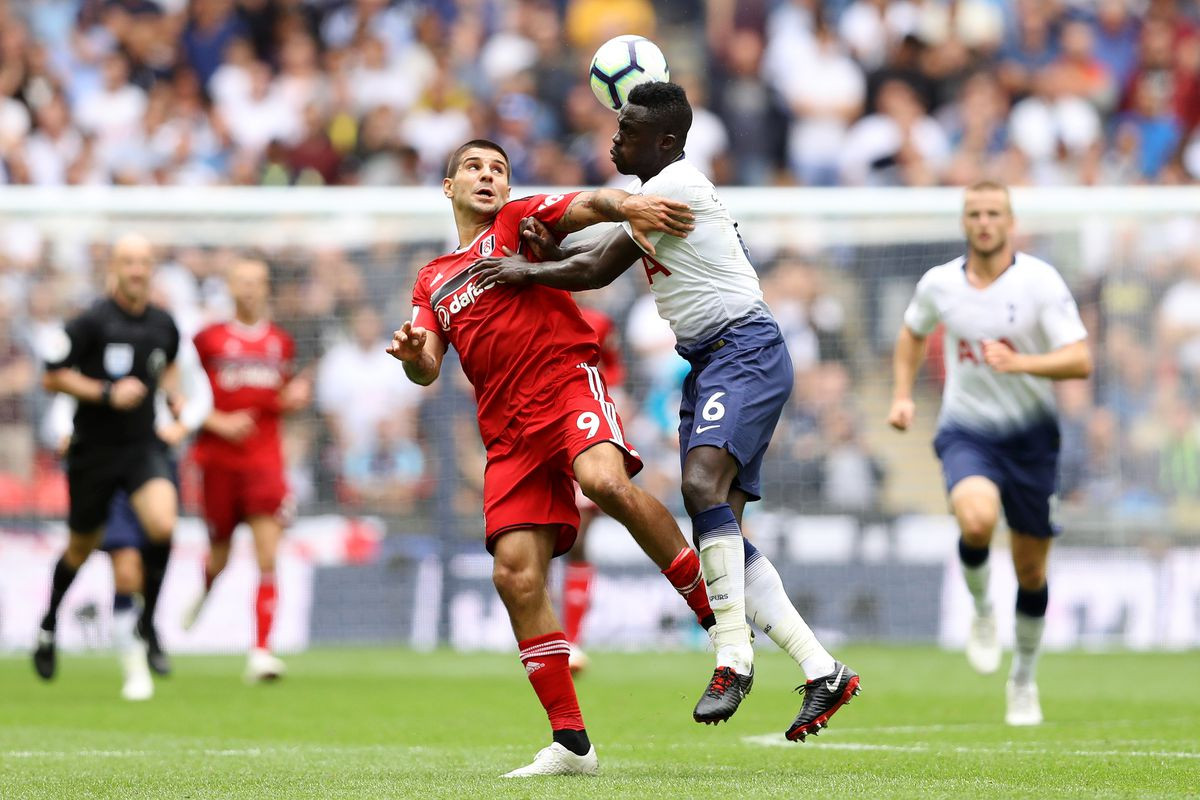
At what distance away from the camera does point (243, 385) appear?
12805 millimetres

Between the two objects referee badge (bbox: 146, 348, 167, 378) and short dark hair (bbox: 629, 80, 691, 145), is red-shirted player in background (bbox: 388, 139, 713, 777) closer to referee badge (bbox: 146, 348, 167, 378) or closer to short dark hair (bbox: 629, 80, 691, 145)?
short dark hair (bbox: 629, 80, 691, 145)

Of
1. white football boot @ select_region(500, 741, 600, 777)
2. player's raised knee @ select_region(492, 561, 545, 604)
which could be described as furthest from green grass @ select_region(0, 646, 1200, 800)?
player's raised knee @ select_region(492, 561, 545, 604)

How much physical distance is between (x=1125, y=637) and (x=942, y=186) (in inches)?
222

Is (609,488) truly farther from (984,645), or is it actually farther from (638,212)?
(984,645)

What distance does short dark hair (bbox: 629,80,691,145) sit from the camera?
23.6 ft

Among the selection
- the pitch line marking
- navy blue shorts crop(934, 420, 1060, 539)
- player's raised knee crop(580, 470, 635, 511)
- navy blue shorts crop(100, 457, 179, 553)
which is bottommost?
the pitch line marking

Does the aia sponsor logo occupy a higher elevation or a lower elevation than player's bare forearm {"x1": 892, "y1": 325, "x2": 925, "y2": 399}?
lower

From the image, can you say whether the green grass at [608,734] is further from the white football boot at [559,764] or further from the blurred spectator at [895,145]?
the blurred spectator at [895,145]

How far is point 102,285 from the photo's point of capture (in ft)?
51.6

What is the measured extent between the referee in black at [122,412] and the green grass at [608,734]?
1247mm

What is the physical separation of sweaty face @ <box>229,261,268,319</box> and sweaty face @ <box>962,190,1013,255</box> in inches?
217

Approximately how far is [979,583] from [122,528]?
6134 mm

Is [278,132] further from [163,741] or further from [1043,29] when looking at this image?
[163,741]

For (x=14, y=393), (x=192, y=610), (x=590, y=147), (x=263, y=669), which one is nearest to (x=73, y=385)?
(x=263, y=669)
